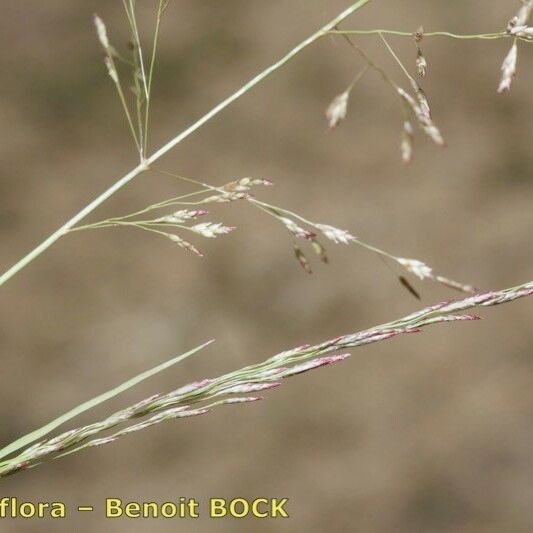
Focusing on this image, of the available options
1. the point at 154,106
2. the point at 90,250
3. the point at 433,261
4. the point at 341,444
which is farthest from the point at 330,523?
the point at 154,106

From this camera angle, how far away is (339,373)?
1.75m

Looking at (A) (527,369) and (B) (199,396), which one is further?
(A) (527,369)

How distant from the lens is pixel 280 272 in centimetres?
180

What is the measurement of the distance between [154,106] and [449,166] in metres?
0.62

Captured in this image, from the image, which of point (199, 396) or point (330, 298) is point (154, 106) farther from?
point (199, 396)

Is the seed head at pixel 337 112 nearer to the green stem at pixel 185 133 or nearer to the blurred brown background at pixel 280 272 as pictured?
the green stem at pixel 185 133

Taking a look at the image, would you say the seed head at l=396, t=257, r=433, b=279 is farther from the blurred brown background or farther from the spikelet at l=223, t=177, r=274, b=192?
the blurred brown background

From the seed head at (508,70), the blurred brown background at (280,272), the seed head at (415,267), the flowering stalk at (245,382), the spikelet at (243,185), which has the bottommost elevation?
the flowering stalk at (245,382)

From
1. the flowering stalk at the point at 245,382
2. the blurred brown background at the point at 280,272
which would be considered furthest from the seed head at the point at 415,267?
the blurred brown background at the point at 280,272

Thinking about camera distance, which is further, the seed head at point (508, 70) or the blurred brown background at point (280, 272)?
the blurred brown background at point (280, 272)

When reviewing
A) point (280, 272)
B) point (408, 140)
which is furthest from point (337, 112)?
point (280, 272)

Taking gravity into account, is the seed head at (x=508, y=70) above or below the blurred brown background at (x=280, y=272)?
below

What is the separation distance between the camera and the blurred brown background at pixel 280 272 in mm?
1675

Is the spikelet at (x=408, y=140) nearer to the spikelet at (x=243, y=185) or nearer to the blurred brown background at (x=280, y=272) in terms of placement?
the spikelet at (x=243, y=185)
